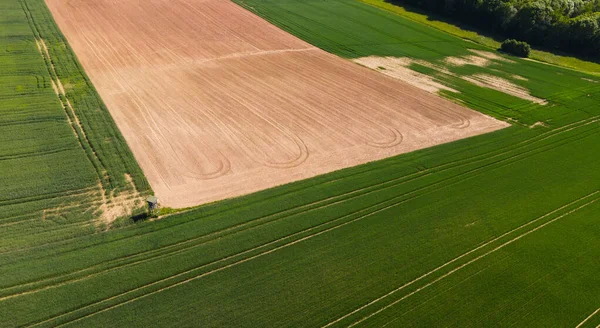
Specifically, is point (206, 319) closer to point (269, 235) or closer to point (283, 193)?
point (269, 235)

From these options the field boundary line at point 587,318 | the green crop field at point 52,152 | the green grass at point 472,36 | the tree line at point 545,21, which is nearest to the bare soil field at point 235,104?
the green crop field at point 52,152

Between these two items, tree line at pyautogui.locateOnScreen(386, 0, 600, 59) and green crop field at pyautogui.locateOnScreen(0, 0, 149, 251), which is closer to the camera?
green crop field at pyautogui.locateOnScreen(0, 0, 149, 251)

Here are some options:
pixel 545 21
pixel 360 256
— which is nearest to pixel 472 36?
pixel 545 21

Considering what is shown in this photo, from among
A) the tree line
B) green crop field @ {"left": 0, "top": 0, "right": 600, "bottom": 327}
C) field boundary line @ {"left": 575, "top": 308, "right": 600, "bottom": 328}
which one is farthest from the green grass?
field boundary line @ {"left": 575, "top": 308, "right": 600, "bottom": 328}

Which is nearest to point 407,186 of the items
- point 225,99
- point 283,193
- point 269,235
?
point 283,193

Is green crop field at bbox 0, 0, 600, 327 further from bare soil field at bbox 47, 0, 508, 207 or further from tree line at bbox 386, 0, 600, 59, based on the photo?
tree line at bbox 386, 0, 600, 59

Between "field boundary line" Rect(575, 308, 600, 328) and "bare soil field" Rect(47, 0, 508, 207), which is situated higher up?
"bare soil field" Rect(47, 0, 508, 207)
